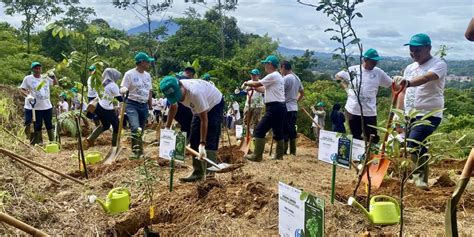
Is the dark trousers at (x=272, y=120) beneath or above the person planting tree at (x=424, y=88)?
beneath

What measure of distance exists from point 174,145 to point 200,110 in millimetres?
451

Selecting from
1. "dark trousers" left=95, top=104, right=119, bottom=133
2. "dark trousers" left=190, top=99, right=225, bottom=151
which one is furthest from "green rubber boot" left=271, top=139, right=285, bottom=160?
"dark trousers" left=95, top=104, right=119, bottom=133

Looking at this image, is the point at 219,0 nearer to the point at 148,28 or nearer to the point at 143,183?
the point at 148,28

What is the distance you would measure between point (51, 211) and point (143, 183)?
99 centimetres

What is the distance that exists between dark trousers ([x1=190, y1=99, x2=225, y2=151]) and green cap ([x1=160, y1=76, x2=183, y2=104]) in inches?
24.4

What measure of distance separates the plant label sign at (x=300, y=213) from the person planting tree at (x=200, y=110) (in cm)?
225

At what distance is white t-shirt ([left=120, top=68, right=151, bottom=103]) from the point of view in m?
6.41

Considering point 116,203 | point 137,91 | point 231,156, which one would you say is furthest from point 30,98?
point 116,203

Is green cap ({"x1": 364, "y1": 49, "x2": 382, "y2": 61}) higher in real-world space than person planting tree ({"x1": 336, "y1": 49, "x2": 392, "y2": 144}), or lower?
higher

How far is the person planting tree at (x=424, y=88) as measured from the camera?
412 centimetres

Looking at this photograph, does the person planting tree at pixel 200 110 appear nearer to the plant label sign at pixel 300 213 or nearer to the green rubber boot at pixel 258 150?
the green rubber boot at pixel 258 150

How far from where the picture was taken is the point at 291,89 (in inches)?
288

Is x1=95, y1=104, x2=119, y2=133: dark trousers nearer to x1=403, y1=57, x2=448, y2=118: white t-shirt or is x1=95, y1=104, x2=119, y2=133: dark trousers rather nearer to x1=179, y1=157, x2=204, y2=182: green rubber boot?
x1=179, y1=157, x2=204, y2=182: green rubber boot

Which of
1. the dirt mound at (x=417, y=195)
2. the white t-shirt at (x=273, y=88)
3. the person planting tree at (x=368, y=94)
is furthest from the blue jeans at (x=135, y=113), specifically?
the dirt mound at (x=417, y=195)
